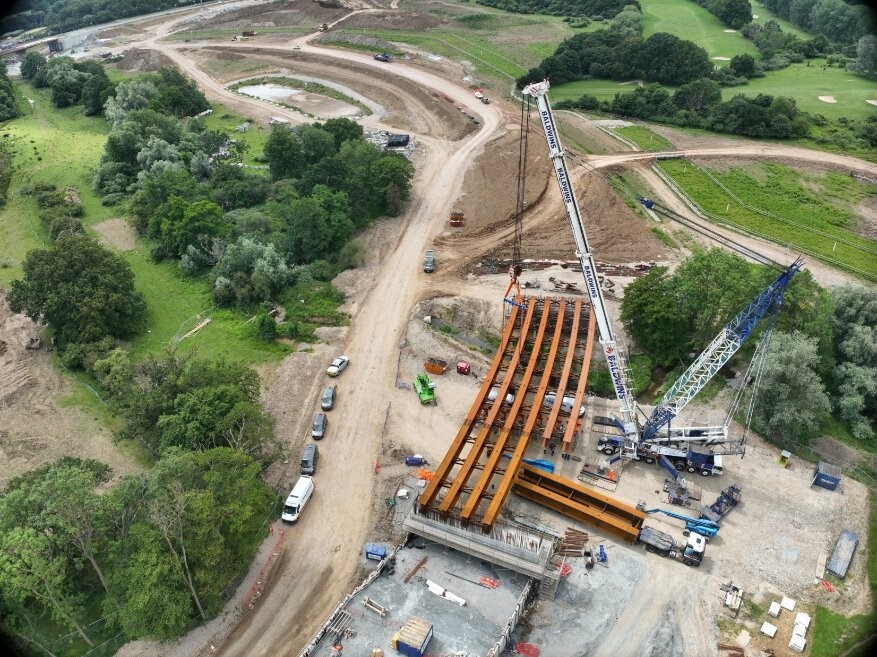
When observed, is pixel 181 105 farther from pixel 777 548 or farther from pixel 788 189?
pixel 777 548

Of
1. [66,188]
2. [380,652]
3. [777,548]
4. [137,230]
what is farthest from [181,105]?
[777,548]

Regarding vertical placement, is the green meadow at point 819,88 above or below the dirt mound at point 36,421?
above

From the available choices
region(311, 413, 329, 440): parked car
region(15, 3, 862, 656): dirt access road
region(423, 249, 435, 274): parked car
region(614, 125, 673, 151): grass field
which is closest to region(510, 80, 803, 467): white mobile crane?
region(15, 3, 862, 656): dirt access road

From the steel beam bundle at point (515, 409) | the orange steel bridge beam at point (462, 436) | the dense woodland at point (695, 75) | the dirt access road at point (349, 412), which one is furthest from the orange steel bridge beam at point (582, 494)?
the dense woodland at point (695, 75)

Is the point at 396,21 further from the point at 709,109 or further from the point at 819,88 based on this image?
the point at 819,88

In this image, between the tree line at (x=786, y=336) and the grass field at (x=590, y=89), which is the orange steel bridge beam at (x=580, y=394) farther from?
the grass field at (x=590, y=89)

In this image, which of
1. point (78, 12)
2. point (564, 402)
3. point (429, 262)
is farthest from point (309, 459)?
point (78, 12)

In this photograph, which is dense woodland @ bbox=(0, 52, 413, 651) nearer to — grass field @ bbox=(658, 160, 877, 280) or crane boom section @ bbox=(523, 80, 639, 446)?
crane boom section @ bbox=(523, 80, 639, 446)
